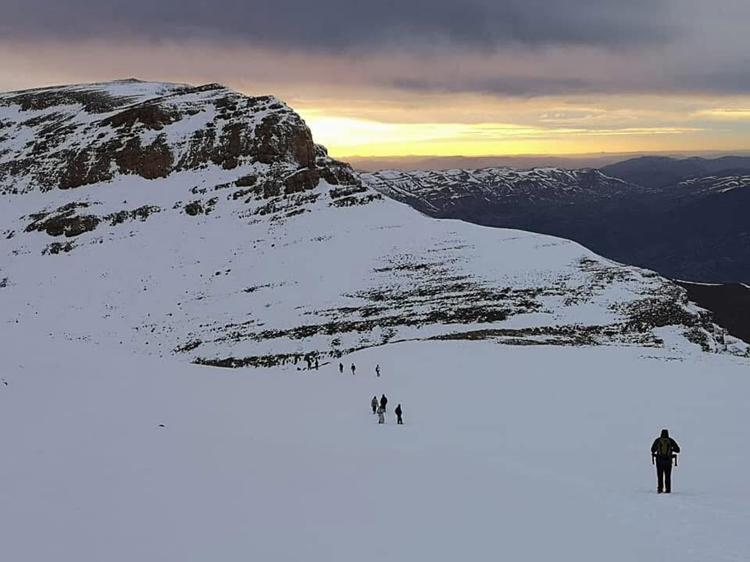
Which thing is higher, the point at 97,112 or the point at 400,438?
the point at 97,112

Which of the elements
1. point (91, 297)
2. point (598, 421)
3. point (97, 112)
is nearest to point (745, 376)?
point (598, 421)

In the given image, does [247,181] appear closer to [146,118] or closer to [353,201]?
[353,201]

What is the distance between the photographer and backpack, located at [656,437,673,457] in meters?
12.1

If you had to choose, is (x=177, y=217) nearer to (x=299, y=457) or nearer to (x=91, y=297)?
(x=91, y=297)

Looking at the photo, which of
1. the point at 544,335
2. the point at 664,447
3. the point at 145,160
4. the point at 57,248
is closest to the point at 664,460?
the point at 664,447

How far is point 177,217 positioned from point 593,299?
50195 millimetres

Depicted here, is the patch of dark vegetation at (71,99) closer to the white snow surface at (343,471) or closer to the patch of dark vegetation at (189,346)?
the patch of dark vegetation at (189,346)

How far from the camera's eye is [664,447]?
39.9 feet

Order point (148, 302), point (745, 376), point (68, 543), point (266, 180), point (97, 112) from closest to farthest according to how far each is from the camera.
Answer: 1. point (68, 543)
2. point (745, 376)
3. point (148, 302)
4. point (266, 180)
5. point (97, 112)

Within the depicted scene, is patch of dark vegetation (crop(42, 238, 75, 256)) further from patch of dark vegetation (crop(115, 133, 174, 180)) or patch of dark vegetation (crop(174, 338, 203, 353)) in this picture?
patch of dark vegetation (crop(174, 338, 203, 353))

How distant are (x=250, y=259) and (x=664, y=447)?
55129 mm

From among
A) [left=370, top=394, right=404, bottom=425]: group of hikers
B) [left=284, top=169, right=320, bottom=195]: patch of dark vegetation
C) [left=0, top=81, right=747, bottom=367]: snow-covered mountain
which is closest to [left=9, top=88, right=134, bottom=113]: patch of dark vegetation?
[left=0, top=81, right=747, bottom=367]: snow-covered mountain

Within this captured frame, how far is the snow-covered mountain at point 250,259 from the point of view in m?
45.5

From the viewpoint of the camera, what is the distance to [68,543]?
6844mm
